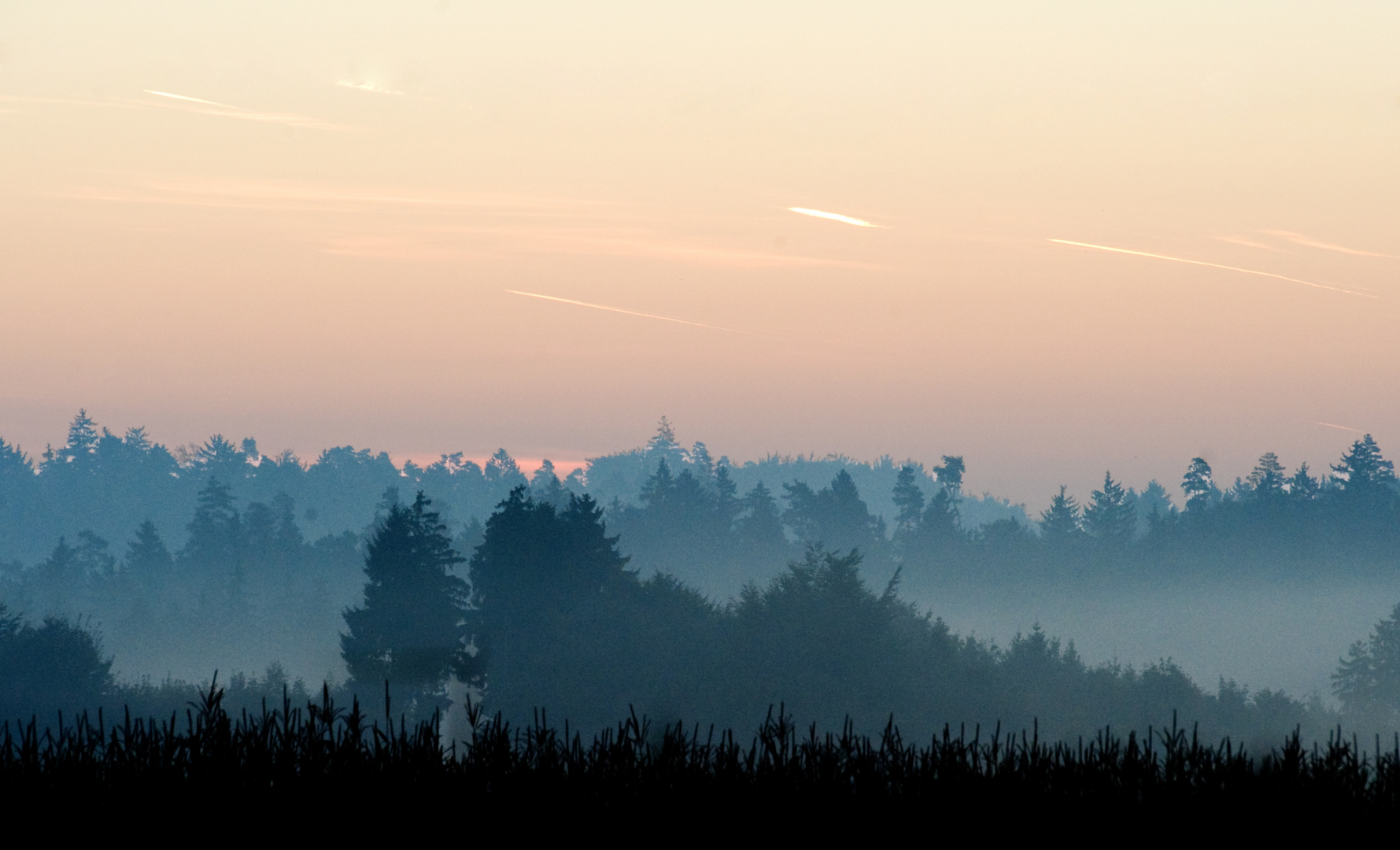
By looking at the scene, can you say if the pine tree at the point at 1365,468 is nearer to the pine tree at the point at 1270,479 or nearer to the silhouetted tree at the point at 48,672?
the pine tree at the point at 1270,479

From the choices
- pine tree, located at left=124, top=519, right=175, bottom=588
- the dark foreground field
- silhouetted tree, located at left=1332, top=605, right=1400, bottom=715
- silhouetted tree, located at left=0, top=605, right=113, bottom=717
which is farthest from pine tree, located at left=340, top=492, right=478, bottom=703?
pine tree, located at left=124, top=519, right=175, bottom=588

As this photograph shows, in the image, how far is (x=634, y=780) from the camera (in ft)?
64.7

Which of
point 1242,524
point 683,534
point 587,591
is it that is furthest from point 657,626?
point 1242,524

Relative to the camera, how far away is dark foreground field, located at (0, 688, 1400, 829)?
715 inches

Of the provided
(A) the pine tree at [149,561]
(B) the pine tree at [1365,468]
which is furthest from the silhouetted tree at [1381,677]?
(A) the pine tree at [149,561]

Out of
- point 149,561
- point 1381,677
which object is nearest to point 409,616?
point 1381,677

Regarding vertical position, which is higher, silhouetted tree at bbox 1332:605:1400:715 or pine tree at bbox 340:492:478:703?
pine tree at bbox 340:492:478:703

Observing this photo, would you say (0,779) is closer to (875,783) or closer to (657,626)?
(875,783)

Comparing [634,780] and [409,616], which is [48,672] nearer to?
[409,616]

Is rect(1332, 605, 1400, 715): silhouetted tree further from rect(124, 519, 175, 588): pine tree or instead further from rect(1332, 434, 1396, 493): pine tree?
rect(124, 519, 175, 588): pine tree

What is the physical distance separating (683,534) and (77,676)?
10906cm

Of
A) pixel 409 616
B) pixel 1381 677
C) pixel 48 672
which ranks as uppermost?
pixel 409 616

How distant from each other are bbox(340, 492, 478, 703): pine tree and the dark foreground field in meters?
70.6

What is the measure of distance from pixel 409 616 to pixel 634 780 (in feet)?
245
